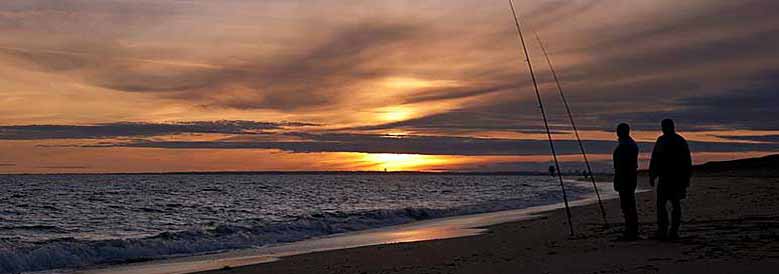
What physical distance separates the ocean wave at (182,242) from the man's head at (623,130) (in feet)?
31.2

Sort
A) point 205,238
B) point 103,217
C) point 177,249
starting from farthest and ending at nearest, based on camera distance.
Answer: point 103,217 < point 205,238 < point 177,249

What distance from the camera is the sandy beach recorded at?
7223mm

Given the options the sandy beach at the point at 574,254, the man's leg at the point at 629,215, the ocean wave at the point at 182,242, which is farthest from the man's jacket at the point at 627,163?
the ocean wave at the point at 182,242

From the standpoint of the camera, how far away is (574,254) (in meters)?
8.70

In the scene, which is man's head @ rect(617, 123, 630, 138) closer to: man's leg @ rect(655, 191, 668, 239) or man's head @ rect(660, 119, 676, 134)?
man's head @ rect(660, 119, 676, 134)

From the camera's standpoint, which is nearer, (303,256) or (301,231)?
(303,256)

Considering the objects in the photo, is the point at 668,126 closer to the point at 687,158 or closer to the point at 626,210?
the point at 687,158

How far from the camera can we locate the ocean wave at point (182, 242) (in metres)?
14.2

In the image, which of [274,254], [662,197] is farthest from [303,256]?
[662,197]

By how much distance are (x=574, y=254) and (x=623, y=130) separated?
238 centimetres

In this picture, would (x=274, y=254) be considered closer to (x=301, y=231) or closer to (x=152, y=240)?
(x=152, y=240)

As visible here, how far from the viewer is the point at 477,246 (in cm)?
1175

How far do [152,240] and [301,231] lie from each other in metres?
4.39

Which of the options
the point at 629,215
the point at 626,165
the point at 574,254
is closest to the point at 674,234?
the point at 629,215
